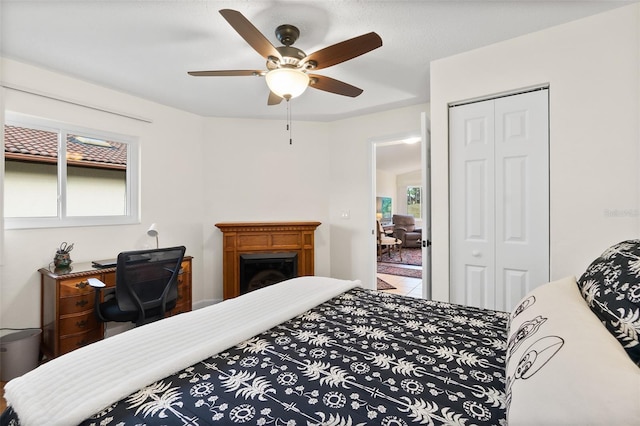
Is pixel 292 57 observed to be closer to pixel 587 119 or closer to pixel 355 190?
pixel 587 119

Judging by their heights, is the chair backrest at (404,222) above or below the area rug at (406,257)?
above

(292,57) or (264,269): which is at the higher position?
(292,57)

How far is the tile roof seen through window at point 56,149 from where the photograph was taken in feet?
8.14

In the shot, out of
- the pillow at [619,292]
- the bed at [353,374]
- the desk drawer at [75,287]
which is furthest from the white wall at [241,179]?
the pillow at [619,292]

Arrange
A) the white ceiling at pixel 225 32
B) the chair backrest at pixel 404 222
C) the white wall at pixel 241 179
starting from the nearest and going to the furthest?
the white ceiling at pixel 225 32
the white wall at pixel 241 179
the chair backrest at pixel 404 222

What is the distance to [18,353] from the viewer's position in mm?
2168

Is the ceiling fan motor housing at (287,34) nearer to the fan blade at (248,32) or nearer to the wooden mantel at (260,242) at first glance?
the fan blade at (248,32)

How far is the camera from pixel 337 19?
1.87 meters

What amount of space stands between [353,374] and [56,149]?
3264mm

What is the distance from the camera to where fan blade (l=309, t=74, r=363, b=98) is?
210 cm

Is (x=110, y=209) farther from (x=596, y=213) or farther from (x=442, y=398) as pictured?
(x=596, y=213)

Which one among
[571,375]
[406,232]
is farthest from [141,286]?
[406,232]

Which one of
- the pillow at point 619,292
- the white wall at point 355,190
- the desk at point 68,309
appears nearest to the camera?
the pillow at point 619,292

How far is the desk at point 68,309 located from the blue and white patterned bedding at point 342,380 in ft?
5.88
